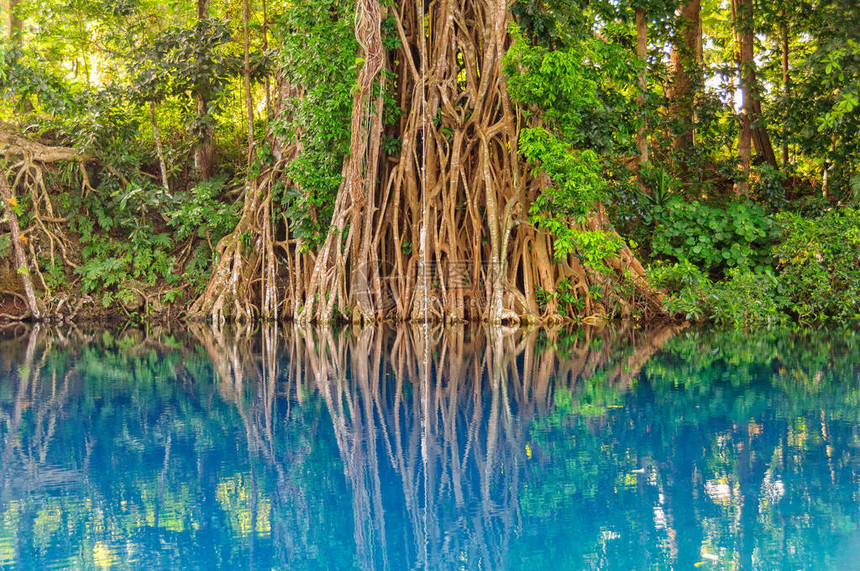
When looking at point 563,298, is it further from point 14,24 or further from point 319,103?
point 14,24

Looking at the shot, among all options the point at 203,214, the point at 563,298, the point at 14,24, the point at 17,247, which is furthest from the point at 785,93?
the point at 14,24

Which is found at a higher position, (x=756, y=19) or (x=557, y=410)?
(x=756, y=19)

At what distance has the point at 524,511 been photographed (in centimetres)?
259

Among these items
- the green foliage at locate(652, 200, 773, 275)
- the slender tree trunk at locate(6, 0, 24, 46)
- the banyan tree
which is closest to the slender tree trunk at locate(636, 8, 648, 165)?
the green foliage at locate(652, 200, 773, 275)

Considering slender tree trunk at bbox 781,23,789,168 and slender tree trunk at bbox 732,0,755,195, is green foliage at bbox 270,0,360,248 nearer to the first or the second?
slender tree trunk at bbox 732,0,755,195

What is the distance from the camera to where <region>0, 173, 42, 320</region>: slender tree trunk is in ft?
41.3

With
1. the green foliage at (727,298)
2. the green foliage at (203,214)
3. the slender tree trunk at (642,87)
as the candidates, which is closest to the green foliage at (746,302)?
the green foliage at (727,298)

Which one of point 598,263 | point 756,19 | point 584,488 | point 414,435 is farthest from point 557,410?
point 756,19

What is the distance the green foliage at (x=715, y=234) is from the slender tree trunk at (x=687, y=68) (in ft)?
7.31

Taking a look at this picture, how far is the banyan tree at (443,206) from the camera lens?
1075 cm

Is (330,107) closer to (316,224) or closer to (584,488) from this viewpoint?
(316,224)

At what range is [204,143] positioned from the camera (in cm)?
1405

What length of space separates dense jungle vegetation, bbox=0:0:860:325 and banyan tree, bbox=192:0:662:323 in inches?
1.4

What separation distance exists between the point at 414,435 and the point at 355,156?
7.58 m
